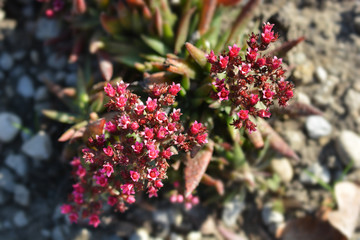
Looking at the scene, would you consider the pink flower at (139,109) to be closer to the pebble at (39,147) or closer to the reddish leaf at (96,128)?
the reddish leaf at (96,128)

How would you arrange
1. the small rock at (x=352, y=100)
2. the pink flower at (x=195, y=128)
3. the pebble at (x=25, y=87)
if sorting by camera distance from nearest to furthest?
the pink flower at (x=195, y=128)
the small rock at (x=352, y=100)
the pebble at (x=25, y=87)

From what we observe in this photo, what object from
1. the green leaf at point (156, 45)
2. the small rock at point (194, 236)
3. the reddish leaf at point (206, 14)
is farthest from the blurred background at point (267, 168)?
the reddish leaf at point (206, 14)

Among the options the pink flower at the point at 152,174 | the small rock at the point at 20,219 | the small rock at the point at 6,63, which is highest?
the pink flower at the point at 152,174

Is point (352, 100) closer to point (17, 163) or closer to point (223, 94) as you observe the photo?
point (223, 94)

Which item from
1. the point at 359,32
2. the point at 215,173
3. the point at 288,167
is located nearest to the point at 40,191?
the point at 215,173

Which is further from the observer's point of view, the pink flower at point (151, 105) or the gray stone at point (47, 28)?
the gray stone at point (47, 28)

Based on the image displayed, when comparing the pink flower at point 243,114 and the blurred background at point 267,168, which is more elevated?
the pink flower at point 243,114
